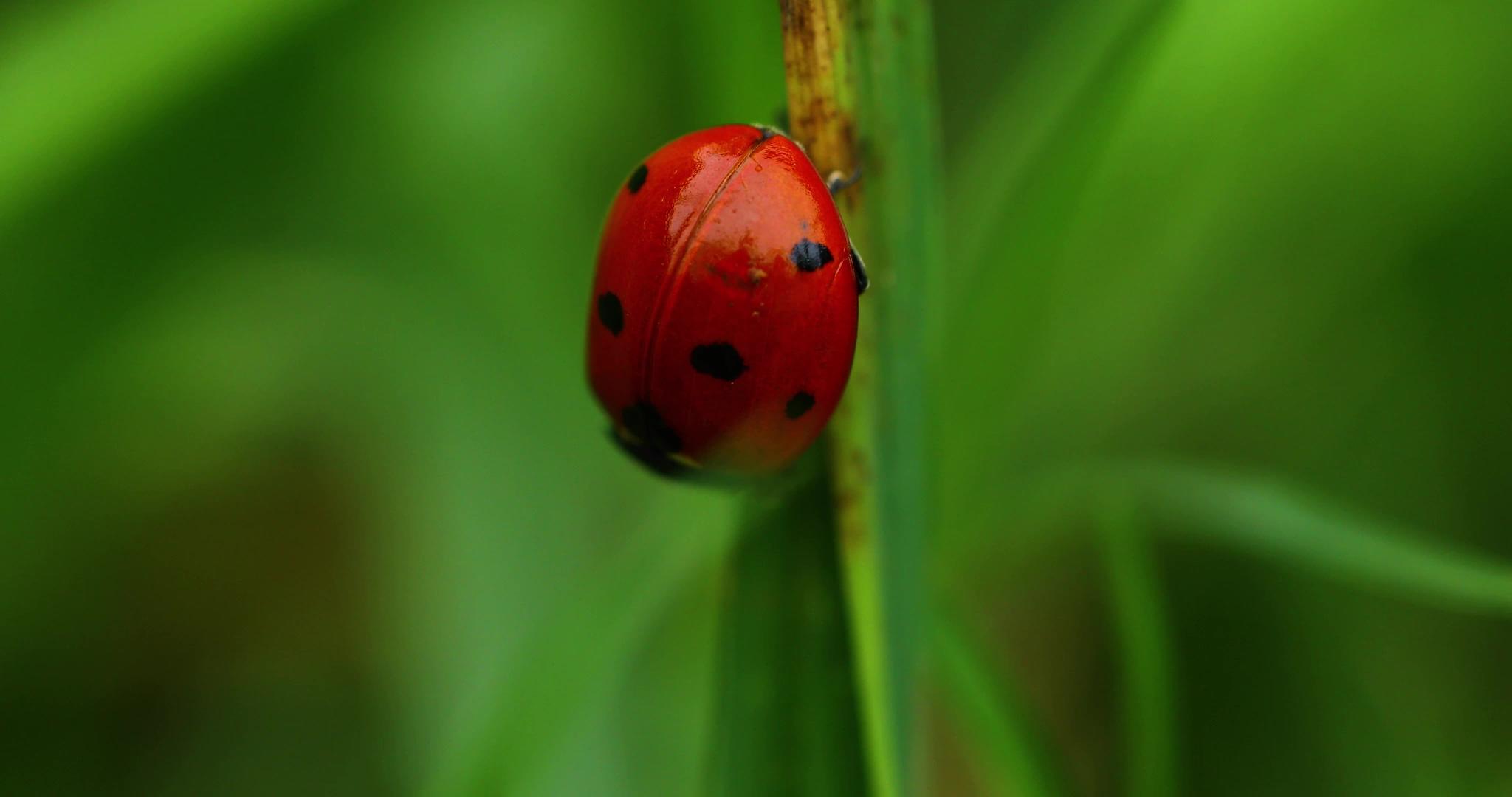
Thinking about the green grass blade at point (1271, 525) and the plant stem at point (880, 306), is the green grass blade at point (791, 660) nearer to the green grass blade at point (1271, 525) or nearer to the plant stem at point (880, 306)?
the plant stem at point (880, 306)

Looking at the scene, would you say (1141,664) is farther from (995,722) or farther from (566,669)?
(566,669)

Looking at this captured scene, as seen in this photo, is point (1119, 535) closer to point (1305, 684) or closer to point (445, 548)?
point (1305, 684)

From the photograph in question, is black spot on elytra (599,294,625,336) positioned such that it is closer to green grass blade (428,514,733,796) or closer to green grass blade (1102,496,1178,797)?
green grass blade (428,514,733,796)

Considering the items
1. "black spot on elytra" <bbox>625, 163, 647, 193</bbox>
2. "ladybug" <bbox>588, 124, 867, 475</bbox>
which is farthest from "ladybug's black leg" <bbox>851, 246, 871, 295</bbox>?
"black spot on elytra" <bbox>625, 163, 647, 193</bbox>

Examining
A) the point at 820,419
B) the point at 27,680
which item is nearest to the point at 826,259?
the point at 820,419

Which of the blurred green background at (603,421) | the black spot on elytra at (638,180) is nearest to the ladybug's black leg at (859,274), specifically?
the black spot on elytra at (638,180)

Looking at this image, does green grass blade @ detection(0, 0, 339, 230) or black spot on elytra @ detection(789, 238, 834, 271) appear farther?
green grass blade @ detection(0, 0, 339, 230)

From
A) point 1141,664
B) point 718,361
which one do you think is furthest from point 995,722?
point 718,361
